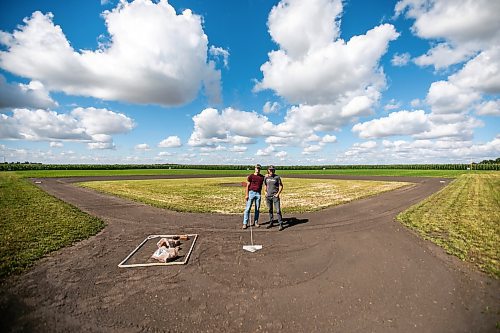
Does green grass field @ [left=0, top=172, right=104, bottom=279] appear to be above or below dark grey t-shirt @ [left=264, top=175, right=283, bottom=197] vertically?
below

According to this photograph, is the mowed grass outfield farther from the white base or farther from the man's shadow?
the white base

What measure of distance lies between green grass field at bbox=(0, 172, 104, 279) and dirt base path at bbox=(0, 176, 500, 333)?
0.56m

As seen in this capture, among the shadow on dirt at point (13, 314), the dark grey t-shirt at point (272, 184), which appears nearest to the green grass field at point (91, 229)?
the shadow on dirt at point (13, 314)

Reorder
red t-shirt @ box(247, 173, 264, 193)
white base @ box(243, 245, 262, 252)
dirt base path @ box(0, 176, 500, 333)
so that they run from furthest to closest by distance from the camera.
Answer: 1. red t-shirt @ box(247, 173, 264, 193)
2. white base @ box(243, 245, 262, 252)
3. dirt base path @ box(0, 176, 500, 333)

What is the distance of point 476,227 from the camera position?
1006 centimetres

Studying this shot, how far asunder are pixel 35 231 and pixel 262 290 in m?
9.23

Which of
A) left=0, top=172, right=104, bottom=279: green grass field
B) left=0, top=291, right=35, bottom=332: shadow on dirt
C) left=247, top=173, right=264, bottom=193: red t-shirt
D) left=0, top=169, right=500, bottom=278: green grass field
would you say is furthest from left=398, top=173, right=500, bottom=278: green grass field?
left=0, top=172, right=104, bottom=279: green grass field

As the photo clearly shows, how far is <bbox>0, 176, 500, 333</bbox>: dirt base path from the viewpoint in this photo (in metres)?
4.25

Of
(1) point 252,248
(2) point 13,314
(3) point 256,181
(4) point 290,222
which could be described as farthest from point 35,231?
(4) point 290,222

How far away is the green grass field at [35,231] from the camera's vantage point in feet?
22.5

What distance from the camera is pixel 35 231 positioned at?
30.7 feet

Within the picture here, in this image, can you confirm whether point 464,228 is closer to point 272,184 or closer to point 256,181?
point 272,184

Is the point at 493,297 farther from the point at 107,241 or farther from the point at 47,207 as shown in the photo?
the point at 47,207

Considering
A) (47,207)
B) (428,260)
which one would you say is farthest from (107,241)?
(428,260)
